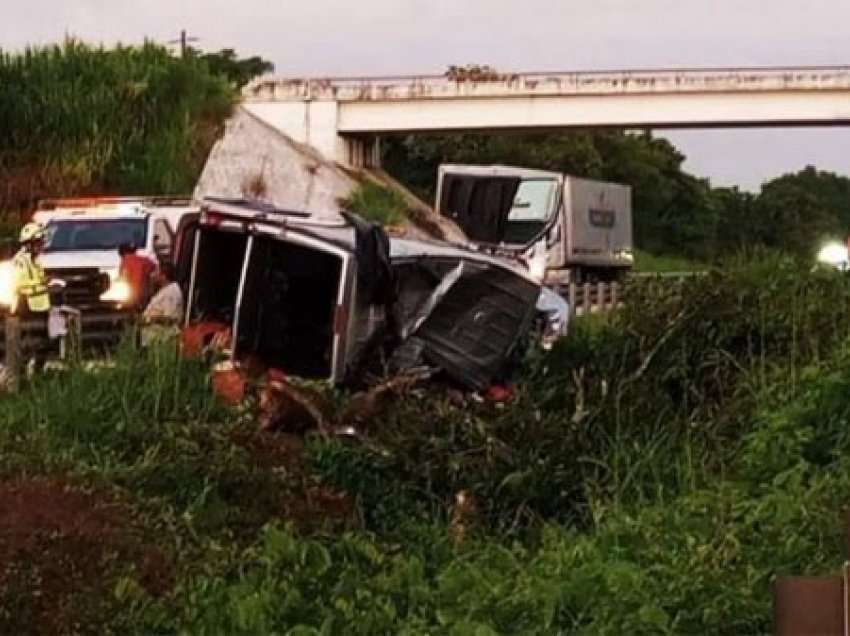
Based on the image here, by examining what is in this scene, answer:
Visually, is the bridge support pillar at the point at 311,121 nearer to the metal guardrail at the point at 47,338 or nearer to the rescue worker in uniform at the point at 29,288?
the rescue worker in uniform at the point at 29,288

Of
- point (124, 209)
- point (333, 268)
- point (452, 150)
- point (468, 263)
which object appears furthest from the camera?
point (452, 150)

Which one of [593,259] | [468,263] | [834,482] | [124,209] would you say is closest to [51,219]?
[124,209]

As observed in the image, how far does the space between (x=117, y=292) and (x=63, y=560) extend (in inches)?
454

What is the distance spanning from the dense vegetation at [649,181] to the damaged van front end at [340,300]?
161 ft

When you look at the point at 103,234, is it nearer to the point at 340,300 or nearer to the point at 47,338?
the point at 47,338

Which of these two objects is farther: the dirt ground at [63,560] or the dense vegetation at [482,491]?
the dirt ground at [63,560]

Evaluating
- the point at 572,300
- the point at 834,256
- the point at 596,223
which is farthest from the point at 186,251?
the point at 596,223

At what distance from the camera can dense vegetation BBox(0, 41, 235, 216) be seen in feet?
133

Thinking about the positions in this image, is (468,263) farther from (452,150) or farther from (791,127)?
(452,150)

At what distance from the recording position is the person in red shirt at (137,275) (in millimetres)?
19328

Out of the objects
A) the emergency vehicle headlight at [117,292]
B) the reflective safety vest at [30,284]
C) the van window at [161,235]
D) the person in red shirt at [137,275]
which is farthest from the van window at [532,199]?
the reflective safety vest at [30,284]

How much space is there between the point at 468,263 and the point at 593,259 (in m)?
28.5

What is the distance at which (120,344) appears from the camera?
13.8m

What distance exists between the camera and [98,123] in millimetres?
41750
